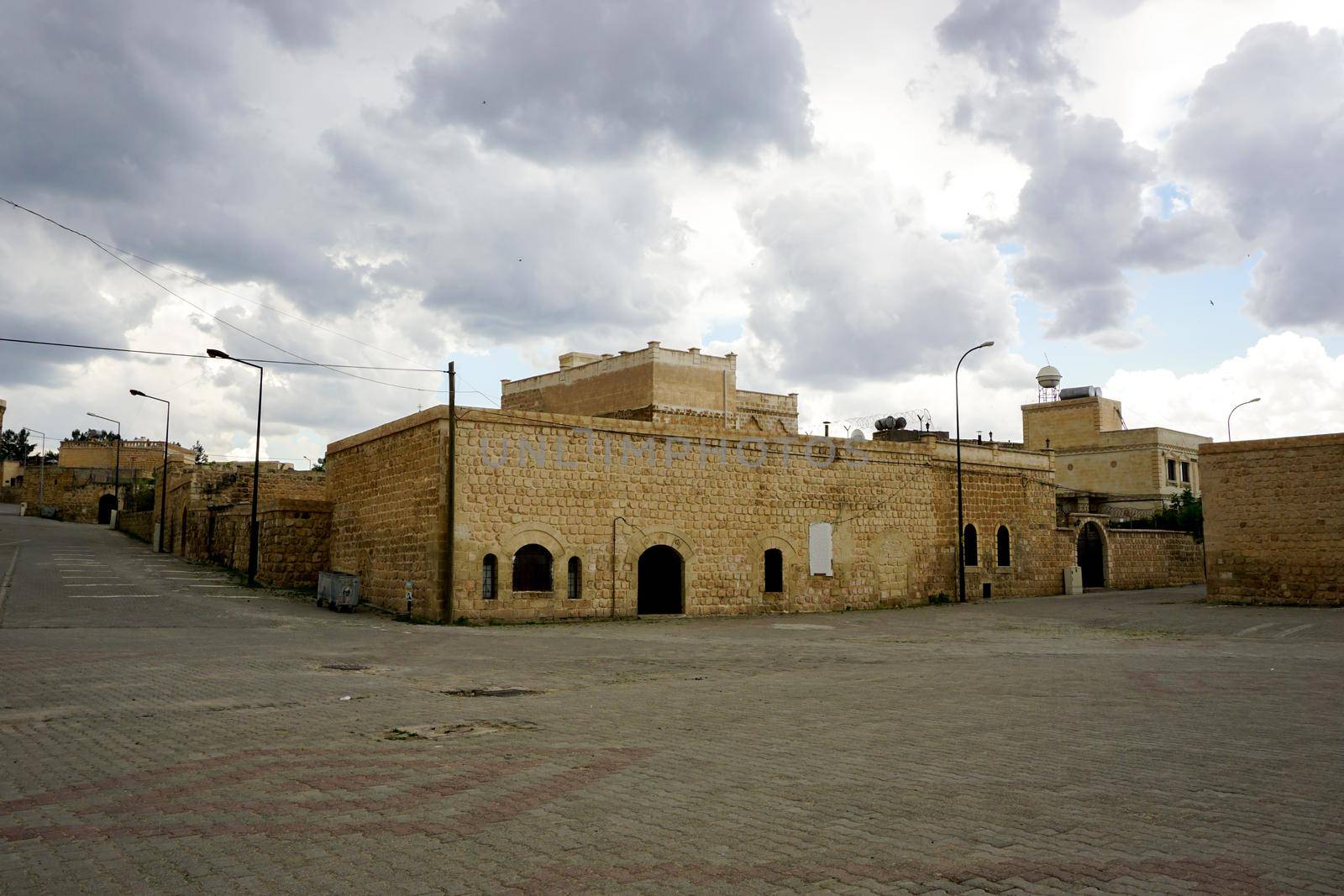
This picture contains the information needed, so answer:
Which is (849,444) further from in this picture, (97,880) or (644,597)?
(97,880)

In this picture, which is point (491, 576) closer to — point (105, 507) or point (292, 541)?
point (292, 541)

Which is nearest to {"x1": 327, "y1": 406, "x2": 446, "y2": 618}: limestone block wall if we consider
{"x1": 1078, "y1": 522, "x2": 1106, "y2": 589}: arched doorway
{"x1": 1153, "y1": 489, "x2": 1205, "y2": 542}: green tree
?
{"x1": 1078, "y1": 522, "x2": 1106, "y2": 589}: arched doorway

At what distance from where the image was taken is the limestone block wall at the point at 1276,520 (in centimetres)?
2580

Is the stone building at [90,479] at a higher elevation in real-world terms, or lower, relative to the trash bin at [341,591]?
higher

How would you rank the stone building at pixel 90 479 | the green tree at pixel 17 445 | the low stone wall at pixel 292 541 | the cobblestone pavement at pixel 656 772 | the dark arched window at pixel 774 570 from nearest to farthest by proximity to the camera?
1. the cobblestone pavement at pixel 656 772
2. the dark arched window at pixel 774 570
3. the low stone wall at pixel 292 541
4. the stone building at pixel 90 479
5. the green tree at pixel 17 445

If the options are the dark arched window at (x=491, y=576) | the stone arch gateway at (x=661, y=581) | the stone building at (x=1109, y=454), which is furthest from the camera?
the stone building at (x=1109, y=454)

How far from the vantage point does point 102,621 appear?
18.3 m

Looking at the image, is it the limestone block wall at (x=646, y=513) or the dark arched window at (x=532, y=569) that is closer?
the limestone block wall at (x=646, y=513)

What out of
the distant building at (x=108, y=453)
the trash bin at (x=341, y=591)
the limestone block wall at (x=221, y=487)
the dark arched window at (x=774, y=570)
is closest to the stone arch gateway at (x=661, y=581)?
the dark arched window at (x=774, y=570)

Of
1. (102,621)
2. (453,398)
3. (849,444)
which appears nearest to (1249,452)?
(849,444)

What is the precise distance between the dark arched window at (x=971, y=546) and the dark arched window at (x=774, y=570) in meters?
8.12

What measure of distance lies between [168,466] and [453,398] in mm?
31921

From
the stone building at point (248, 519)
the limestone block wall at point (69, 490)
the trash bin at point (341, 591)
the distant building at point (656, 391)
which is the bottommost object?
the trash bin at point (341, 591)

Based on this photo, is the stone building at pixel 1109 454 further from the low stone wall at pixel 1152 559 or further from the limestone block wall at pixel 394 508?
the limestone block wall at pixel 394 508
